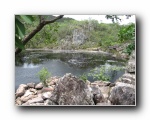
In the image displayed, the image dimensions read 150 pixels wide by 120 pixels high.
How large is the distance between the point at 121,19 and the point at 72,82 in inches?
30.3

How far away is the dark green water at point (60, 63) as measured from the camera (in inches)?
108

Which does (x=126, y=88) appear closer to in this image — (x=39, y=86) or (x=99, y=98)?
(x=99, y=98)

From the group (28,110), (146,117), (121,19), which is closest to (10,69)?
(28,110)

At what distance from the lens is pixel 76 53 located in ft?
9.08

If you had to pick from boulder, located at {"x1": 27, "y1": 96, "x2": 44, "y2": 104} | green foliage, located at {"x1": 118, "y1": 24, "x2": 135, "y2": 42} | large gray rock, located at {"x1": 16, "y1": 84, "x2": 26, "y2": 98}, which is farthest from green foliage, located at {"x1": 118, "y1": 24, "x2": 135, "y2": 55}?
large gray rock, located at {"x1": 16, "y1": 84, "x2": 26, "y2": 98}

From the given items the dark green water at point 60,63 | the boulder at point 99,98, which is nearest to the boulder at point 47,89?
the dark green water at point 60,63

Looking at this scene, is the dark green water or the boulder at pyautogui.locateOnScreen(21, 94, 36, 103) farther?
the boulder at pyautogui.locateOnScreen(21, 94, 36, 103)

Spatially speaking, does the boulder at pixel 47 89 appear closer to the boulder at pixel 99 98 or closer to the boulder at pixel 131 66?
the boulder at pixel 99 98

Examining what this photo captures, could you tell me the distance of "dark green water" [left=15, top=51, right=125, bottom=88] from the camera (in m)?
2.75

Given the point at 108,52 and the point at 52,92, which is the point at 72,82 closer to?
the point at 52,92

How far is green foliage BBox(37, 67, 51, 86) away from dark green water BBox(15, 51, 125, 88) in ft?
0.09

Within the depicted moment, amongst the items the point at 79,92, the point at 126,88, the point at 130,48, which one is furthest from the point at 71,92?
the point at 130,48

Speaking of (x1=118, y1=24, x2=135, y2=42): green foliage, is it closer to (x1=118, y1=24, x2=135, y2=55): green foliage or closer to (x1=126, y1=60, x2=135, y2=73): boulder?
(x1=118, y1=24, x2=135, y2=55): green foliage

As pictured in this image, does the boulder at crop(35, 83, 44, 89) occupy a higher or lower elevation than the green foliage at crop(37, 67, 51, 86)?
lower
